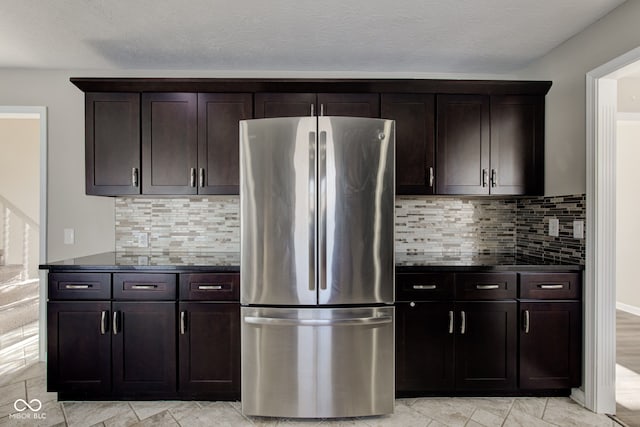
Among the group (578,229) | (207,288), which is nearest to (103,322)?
(207,288)

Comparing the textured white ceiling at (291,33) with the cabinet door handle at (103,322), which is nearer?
the textured white ceiling at (291,33)

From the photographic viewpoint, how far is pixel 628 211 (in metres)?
4.82

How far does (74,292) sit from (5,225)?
449 centimetres

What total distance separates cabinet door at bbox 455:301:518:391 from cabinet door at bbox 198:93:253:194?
1.85 meters

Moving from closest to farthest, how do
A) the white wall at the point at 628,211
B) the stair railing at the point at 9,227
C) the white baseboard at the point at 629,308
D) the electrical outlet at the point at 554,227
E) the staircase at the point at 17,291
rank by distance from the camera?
the electrical outlet at the point at 554,227 < the staircase at the point at 17,291 < the white baseboard at the point at 629,308 < the white wall at the point at 628,211 < the stair railing at the point at 9,227

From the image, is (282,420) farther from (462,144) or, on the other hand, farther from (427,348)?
(462,144)

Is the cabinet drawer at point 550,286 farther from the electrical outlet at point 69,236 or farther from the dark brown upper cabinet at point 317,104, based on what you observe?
the electrical outlet at point 69,236

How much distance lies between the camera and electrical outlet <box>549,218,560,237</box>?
278cm

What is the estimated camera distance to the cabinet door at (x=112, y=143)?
9.36ft

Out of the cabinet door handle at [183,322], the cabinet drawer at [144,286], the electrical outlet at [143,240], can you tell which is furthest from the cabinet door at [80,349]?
the electrical outlet at [143,240]

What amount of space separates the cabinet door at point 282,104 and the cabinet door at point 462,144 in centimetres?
97

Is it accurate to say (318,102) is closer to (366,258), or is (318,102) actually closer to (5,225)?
(366,258)

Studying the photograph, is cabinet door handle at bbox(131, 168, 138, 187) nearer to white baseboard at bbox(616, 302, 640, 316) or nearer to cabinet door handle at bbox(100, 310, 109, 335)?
cabinet door handle at bbox(100, 310, 109, 335)

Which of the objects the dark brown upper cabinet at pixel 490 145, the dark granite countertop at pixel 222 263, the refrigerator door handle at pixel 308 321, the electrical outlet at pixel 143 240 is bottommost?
the refrigerator door handle at pixel 308 321
